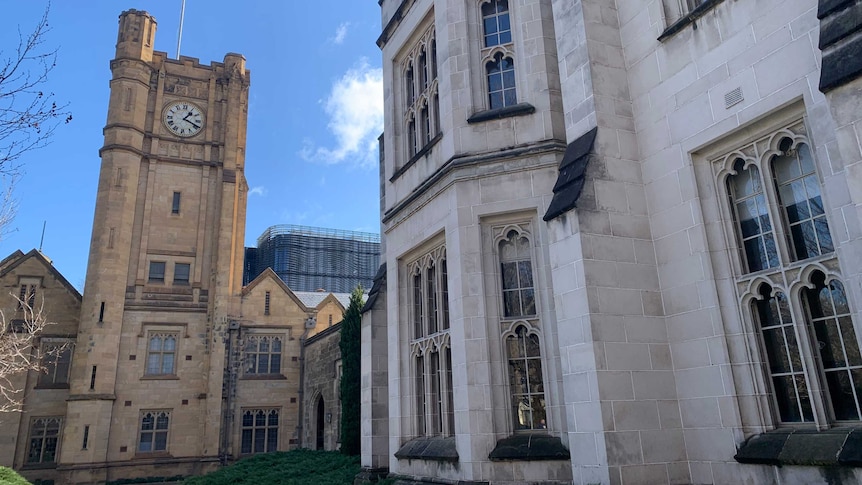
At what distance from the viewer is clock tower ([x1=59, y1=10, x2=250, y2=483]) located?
26.2 m

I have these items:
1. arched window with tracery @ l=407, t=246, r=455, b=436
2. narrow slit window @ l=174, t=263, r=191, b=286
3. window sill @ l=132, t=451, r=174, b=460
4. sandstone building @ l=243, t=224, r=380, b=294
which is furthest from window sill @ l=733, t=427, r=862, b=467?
sandstone building @ l=243, t=224, r=380, b=294

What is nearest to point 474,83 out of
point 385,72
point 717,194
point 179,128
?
point 385,72

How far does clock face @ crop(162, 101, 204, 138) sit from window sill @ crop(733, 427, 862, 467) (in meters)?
30.6

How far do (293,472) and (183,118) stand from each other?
71.3 feet

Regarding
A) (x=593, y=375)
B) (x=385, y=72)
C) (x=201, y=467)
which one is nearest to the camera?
(x=593, y=375)

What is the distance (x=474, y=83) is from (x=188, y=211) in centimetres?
2360

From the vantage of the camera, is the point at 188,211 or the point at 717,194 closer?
the point at 717,194

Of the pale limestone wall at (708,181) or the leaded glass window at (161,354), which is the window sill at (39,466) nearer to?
the leaded glass window at (161,354)

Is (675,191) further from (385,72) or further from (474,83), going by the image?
(385,72)

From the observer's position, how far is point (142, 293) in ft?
93.0

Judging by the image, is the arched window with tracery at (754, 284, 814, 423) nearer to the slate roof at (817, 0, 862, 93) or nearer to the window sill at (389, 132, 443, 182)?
the slate roof at (817, 0, 862, 93)

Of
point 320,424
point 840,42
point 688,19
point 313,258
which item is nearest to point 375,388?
point 688,19

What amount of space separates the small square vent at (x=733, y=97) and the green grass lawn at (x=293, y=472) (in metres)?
10.6

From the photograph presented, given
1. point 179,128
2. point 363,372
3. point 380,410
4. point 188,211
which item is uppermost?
point 179,128
